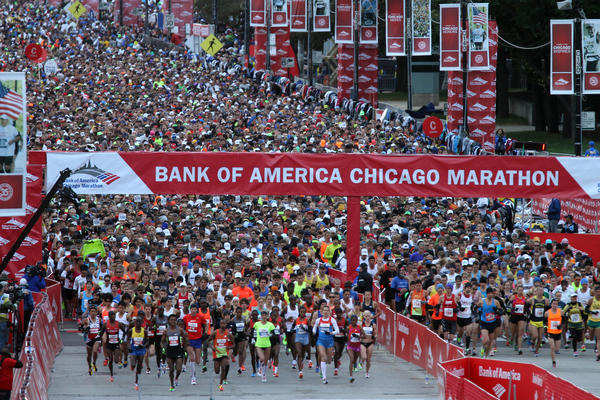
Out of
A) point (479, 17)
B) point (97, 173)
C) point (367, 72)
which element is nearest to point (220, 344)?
point (97, 173)

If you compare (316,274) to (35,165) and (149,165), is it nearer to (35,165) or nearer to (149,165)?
(149,165)

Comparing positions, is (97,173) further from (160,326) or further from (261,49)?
(261,49)

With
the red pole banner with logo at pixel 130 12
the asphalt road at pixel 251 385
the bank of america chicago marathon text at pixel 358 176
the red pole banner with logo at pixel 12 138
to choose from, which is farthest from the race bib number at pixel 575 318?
the red pole banner with logo at pixel 130 12

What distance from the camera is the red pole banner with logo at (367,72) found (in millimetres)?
55031

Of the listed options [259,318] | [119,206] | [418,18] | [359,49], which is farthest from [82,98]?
[259,318]

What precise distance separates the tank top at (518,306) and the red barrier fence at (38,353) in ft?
29.5

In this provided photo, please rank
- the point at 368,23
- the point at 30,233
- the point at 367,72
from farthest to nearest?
the point at 367,72 → the point at 368,23 → the point at 30,233

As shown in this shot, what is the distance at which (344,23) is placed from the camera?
165ft

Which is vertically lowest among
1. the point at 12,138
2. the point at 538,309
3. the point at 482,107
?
the point at 538,309

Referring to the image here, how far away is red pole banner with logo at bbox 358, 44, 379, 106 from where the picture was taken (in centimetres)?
5503

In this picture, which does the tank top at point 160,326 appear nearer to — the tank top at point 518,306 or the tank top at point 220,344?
the tank top at point 220,344

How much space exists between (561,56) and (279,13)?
2429 cm

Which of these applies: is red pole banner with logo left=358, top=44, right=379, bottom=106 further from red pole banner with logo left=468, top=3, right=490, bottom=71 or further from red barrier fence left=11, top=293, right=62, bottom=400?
red barrier fence left=11, top=293, right=62, bottom=400

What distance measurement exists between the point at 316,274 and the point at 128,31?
2435 inches
